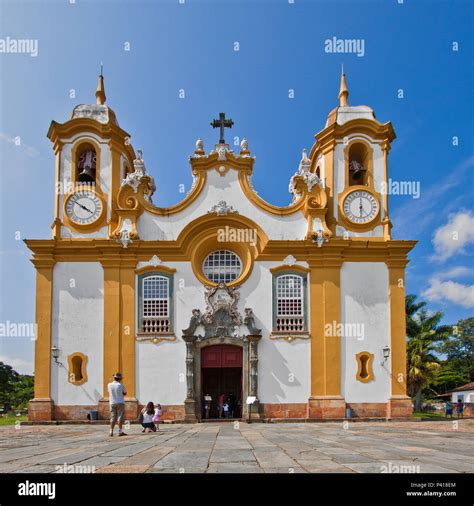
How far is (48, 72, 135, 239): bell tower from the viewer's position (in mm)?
24406

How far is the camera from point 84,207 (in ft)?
80.6

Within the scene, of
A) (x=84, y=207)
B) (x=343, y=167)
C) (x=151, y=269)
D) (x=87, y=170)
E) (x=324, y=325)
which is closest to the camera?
(x=324, y=325)

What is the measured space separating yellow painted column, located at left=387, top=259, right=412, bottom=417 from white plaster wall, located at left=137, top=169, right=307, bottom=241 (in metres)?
4.11

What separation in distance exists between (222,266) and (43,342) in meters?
7.74

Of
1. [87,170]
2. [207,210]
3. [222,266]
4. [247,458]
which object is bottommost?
[247,458]

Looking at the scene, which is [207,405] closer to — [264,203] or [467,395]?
[264,203]

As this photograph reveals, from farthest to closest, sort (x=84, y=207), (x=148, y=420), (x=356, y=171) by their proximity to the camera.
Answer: (x=356, y=171)
(x=84, y=207)
(x=148, y=420)

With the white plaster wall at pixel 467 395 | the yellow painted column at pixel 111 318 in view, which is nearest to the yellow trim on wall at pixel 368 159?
the yellow painted column at pixel 111 318

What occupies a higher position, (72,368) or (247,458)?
(72,368)

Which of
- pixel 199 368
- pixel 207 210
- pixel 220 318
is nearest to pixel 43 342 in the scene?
pixel 199 368

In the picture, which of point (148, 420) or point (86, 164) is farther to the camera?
→ point (86, 164)

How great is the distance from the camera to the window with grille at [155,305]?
76.5ft

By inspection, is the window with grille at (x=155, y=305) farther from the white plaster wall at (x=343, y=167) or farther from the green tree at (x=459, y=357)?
the green tree at (x=459, y=357)
